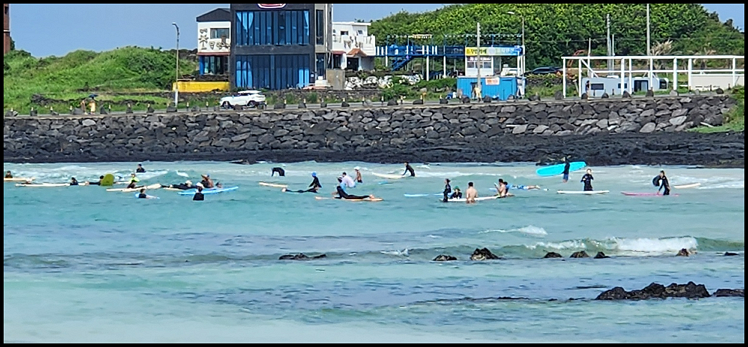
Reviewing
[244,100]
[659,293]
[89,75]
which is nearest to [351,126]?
[244,100]

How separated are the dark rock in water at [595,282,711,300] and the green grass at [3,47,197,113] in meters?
48.4

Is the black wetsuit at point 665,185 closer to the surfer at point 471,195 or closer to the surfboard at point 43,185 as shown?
the surfer at point 471,195

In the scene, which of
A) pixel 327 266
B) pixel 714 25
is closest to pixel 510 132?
pixel 327 266

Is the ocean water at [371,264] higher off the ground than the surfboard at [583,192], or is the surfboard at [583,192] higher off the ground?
the surfboard at [583,192]

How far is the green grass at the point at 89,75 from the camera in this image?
66312 mm

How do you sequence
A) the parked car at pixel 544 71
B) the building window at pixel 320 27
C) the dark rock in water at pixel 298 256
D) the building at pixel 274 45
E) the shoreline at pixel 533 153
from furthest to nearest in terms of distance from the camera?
the parked car at pixel 544 71 < the building window at pixel 320 27 < the building at pixel 274 45 < the shoreline at pixel 533 153 < the dark rock in water at pixel 298 256

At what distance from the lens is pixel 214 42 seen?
244ft

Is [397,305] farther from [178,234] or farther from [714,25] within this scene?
[714,25]

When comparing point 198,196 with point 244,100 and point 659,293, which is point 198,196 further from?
point 244,100

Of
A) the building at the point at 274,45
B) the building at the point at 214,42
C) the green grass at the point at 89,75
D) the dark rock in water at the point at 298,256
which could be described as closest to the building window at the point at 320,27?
the building at the point at 274,45

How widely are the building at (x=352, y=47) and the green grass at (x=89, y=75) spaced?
9.87 metres

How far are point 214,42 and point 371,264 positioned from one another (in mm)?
54828

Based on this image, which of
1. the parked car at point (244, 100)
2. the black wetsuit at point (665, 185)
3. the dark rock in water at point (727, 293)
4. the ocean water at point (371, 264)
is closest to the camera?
the ocean water at point (371, 264)

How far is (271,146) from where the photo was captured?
5041 cm
